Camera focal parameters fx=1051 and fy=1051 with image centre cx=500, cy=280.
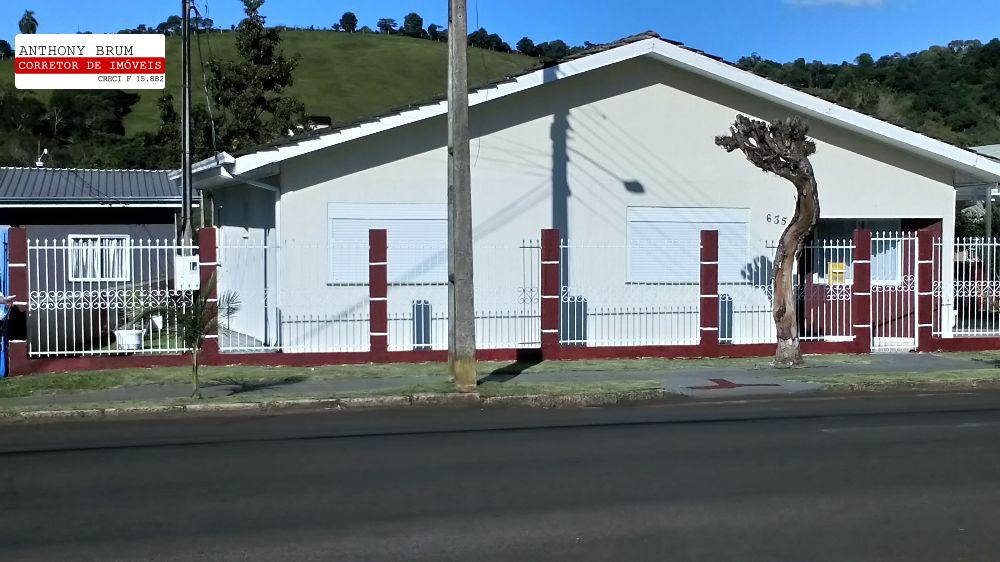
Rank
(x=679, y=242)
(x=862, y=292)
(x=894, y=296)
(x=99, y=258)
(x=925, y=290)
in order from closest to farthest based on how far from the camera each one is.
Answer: (x=862, y=292) < (x=925, y=290) < (x=99, y=258) < (x=679, y=242) < (x=894, y=296)

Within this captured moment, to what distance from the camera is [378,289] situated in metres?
16.3

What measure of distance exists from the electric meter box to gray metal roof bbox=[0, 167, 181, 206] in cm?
1413

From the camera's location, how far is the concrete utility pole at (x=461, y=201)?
1351 cm

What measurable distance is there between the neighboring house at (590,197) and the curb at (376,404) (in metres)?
4.03

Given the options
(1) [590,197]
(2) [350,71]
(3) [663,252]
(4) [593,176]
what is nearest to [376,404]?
(1) [590,197]

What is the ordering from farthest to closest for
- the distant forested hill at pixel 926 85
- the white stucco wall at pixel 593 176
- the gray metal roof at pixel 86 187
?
1. the distant forested hill at pixel 926 85
2. the gray metal roof at pixel 86 187
3. the white stucco wall at pixel 593 176

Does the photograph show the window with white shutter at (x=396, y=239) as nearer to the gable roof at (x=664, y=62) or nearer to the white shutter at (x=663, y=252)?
the gable roof at (x=664, y=62)

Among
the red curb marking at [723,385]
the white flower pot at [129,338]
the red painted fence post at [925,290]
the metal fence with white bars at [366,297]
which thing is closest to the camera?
the red curb marking at [723,385]

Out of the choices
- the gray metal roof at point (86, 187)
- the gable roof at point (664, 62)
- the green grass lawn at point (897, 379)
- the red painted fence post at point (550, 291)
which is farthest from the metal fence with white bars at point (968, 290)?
the gray metal roof at point (86, 187)

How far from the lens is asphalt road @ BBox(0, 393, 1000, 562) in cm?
643

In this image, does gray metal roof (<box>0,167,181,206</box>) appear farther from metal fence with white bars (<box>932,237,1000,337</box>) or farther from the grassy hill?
the grassy hill

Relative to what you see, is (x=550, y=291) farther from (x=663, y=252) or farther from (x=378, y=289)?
(x=663, y=252)

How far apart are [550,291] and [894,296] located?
6.85m

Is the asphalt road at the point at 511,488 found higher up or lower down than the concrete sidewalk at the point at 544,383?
lower down
